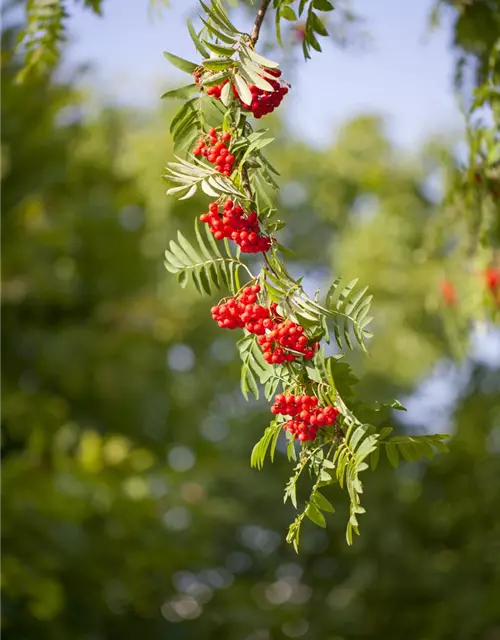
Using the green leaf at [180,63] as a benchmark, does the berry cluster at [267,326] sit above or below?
below

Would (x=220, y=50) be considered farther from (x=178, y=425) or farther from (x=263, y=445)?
(x=178, y=425)

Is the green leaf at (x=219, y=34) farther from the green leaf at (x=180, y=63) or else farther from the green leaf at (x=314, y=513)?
the green leaf at (x=314, y=513)

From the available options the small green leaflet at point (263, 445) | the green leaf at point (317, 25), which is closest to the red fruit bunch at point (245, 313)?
the small green leaflet at point (263, 445)

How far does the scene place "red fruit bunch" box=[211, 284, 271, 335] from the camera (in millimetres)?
898

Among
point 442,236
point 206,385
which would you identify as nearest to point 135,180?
point 206,385

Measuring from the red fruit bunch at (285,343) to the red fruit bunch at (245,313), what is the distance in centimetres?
2

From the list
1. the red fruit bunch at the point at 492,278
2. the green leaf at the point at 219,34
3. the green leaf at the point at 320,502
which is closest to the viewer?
the green leaf at the point at 320,502

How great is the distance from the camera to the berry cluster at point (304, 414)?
849 millimetres

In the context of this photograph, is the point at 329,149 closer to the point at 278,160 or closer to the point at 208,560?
the point at 278,160

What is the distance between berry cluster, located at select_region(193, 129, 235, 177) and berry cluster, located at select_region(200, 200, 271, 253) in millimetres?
46

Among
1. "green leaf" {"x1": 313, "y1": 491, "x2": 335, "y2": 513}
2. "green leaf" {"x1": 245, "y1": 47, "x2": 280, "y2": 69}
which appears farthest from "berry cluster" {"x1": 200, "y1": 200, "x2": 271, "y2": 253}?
"green leaf" {"x1": 313, "y1": 491, "x2": 335, "y2": 513}

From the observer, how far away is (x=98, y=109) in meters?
11.6

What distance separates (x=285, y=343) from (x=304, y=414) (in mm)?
79

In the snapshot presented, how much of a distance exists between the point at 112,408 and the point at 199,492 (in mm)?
1139
